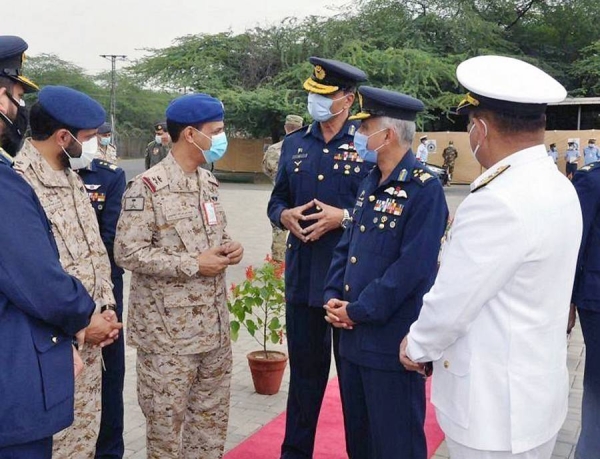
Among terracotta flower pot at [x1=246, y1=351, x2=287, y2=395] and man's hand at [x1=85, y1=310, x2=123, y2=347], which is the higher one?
man's hand at [x1=85, y1=310, x2=123, y2=347]

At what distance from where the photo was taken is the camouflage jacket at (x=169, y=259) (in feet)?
9.93

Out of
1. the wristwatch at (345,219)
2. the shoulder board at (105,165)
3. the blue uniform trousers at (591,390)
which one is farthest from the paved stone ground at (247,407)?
the shoulder board at (105,165)

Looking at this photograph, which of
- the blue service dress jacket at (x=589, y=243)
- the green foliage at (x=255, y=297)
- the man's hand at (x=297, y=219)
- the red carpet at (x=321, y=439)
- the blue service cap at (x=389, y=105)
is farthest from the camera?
the green foliage at (x=255, y=297)

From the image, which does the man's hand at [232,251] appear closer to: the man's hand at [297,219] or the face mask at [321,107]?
the man's hand at [297,219]

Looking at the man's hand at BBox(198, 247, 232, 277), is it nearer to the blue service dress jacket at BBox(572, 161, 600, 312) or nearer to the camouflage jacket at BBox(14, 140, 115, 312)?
the camouflage jacket at BBox(14, 140, 115, 312)

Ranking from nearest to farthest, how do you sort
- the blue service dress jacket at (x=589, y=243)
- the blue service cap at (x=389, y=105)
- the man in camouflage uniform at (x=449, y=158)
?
1. the blue service cap at (x=389, y=105)
2. the blue service dress jacket at (x=589, y=243)
3. the man in camouflage uniform at (x=449, y=158)

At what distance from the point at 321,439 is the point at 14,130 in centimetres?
263

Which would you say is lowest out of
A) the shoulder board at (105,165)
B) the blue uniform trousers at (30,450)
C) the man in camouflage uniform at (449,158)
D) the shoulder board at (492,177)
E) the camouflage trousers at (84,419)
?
the man in camouflage uniform at (449,158)

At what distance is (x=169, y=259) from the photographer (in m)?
2.99

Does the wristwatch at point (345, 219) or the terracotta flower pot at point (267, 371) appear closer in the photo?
the wristwatch at point (345, 219)

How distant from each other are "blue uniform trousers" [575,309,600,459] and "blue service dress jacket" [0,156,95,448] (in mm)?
2523

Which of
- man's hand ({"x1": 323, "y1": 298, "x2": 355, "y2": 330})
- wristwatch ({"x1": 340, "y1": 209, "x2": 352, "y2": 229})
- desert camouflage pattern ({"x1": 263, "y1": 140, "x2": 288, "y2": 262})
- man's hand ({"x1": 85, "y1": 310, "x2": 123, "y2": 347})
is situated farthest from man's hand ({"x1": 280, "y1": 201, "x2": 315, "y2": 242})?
desert camouflage pattern ({"x1": 263, "y1": 140, "x2": 288, "y2": 262})

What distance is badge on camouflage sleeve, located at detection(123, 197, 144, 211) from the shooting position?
10.00 feet

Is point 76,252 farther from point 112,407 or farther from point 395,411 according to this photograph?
point 395,411
